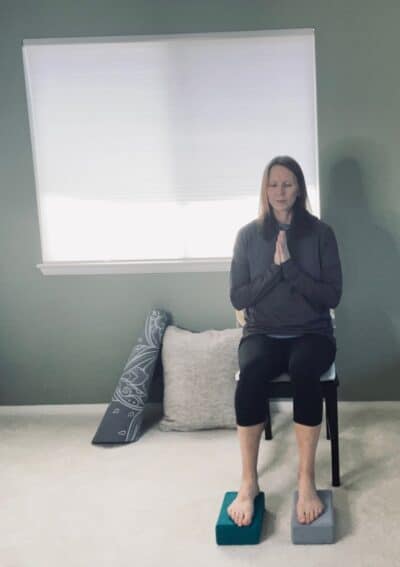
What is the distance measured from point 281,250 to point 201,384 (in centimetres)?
78

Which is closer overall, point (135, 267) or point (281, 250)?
point (281, 250)

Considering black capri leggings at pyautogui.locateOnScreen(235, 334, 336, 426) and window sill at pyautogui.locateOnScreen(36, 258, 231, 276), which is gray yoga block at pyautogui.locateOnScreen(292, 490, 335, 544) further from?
window sill at pyautogui.locateOnScreen(36, 258, 231, 276)

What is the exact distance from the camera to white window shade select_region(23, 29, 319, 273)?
319cm

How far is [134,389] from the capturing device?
324 centimetres

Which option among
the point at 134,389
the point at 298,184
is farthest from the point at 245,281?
the point at 134,389

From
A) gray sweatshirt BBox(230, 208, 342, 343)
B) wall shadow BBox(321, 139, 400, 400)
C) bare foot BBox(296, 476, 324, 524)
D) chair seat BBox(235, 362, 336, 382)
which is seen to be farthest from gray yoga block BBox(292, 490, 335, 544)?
wall shadow BBox(321, 139, 400, 400)

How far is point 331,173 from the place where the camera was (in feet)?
10.5

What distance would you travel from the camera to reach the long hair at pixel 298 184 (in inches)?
110

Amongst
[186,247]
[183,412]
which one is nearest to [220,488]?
[183,412]

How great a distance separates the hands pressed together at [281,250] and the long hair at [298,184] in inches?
A: 4.3

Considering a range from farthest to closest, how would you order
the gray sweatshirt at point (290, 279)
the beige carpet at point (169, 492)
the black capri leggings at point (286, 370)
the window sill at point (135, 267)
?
the window sill at point (135, 267) → the gray sweatshirt at point (290, 279) → the black capri leggings at point (286, 370) → the beige carpet at point (169, 492)

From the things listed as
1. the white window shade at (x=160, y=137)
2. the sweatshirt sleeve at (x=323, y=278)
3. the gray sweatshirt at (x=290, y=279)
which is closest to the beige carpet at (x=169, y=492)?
the gray sweatshirt at (x=290, y=279)

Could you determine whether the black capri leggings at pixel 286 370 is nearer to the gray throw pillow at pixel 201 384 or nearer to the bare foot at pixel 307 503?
the bare foot at pixel 307 503

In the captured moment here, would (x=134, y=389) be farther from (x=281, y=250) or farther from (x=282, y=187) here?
(x=282, y=187)
